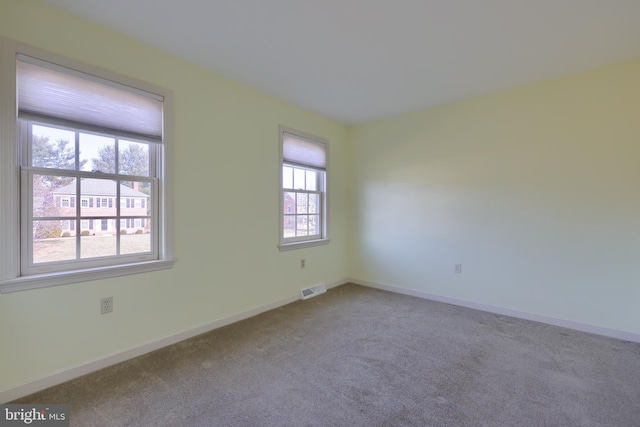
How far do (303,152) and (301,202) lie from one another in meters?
0.69

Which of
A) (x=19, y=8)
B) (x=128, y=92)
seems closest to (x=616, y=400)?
(x=128, y=92)

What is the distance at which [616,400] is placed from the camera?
1.78m

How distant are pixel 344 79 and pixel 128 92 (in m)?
1.97

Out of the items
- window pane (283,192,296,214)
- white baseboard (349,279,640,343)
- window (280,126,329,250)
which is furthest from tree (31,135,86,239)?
white baseboard (349,279,640,343)

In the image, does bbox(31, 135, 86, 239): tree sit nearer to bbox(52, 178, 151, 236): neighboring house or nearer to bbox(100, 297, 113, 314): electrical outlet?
bbox(52, 178, 151, 236): neighboring house

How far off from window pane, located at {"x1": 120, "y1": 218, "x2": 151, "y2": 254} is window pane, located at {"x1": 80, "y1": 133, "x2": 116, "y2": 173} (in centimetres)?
47

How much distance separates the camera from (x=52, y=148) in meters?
1.95

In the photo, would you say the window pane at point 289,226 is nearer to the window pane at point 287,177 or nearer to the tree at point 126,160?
the window pane at point 287,177

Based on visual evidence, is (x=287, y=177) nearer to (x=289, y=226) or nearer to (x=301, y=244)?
(x=289, y=226)

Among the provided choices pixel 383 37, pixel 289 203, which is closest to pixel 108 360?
pixel 289 203

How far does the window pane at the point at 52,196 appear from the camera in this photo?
1.89 m

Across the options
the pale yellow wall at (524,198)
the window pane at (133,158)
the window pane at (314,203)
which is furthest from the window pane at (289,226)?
the window pane at (133,158)

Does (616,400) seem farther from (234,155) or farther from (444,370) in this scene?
(234,155)

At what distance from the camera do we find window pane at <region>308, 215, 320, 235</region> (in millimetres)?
4137
